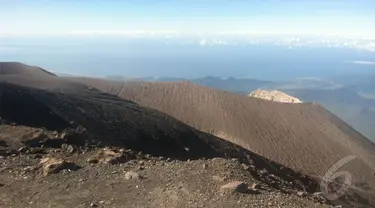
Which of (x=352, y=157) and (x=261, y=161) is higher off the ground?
(x=261, y=161)

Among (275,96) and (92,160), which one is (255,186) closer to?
(92,160)

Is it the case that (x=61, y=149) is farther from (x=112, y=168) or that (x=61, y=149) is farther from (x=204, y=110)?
(x=204, y=110)

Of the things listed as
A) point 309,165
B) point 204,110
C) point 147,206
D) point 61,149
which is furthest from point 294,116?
point 147,206

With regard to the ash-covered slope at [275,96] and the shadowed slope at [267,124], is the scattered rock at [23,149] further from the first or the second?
the ash-covered slope at [275,96]

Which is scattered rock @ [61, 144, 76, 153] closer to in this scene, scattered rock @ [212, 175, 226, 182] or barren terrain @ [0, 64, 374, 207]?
barren terrain @ [0, 64, 374, 207]

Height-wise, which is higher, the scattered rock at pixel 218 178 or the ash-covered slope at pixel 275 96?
the scattered rock at pixel 218 178

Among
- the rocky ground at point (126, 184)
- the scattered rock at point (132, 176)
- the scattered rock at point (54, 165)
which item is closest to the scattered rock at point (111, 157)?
the rocky ground at point (126, 184)
